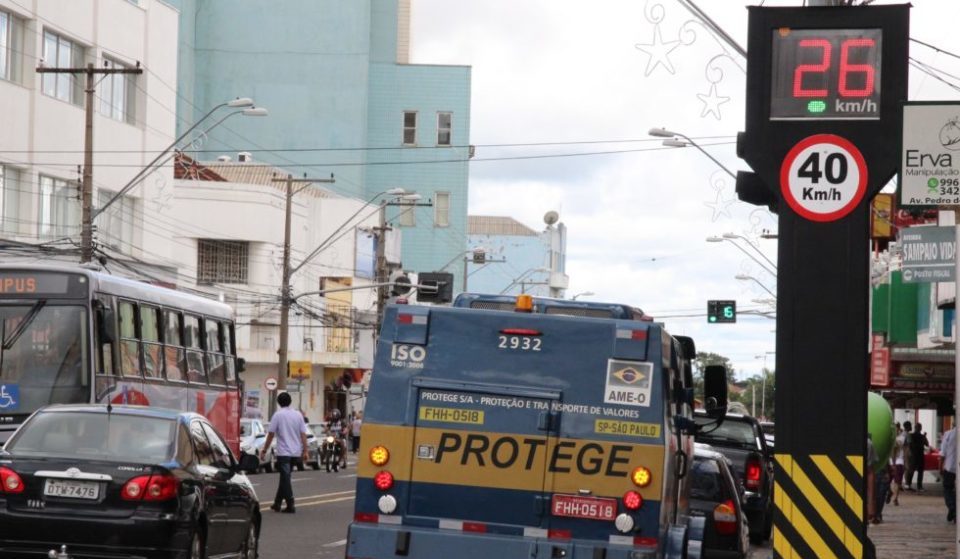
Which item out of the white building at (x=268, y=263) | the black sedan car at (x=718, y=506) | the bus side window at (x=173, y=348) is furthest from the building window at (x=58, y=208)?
the black sedan car at (x=718, y=506)

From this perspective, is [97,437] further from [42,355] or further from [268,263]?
[268,263]

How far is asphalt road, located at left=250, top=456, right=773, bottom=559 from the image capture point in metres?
19.5

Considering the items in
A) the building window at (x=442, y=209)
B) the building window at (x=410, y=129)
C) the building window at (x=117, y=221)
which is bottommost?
the building window at (x=117, y=221)

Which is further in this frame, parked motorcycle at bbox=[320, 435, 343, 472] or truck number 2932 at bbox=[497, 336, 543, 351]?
parked motorcycle at bbox=[320, 435, 343, 472]

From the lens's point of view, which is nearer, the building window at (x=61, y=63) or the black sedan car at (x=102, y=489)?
the black sedan car at (x=102, y=489)

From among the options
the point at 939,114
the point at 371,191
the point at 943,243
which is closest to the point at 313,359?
the point at 371,191

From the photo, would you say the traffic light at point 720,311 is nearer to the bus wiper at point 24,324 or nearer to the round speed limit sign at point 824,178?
the bus wiper at point 24,324

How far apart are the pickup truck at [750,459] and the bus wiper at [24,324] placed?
868 cm

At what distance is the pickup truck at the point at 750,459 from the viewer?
2341cm

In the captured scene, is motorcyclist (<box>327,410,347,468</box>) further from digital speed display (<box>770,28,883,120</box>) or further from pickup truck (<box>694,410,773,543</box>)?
digital speed display (<box>770,28,883,120</box>)

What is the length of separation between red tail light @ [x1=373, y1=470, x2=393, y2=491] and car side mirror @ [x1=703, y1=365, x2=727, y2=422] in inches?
112

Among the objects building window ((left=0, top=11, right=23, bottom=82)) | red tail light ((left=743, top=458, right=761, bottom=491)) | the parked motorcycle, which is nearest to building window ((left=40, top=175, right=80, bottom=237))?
building window ((left=0, top=11, right=23, bottom=82))

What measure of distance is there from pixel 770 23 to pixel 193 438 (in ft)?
24.0

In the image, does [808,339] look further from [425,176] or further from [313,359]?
[425,176]
